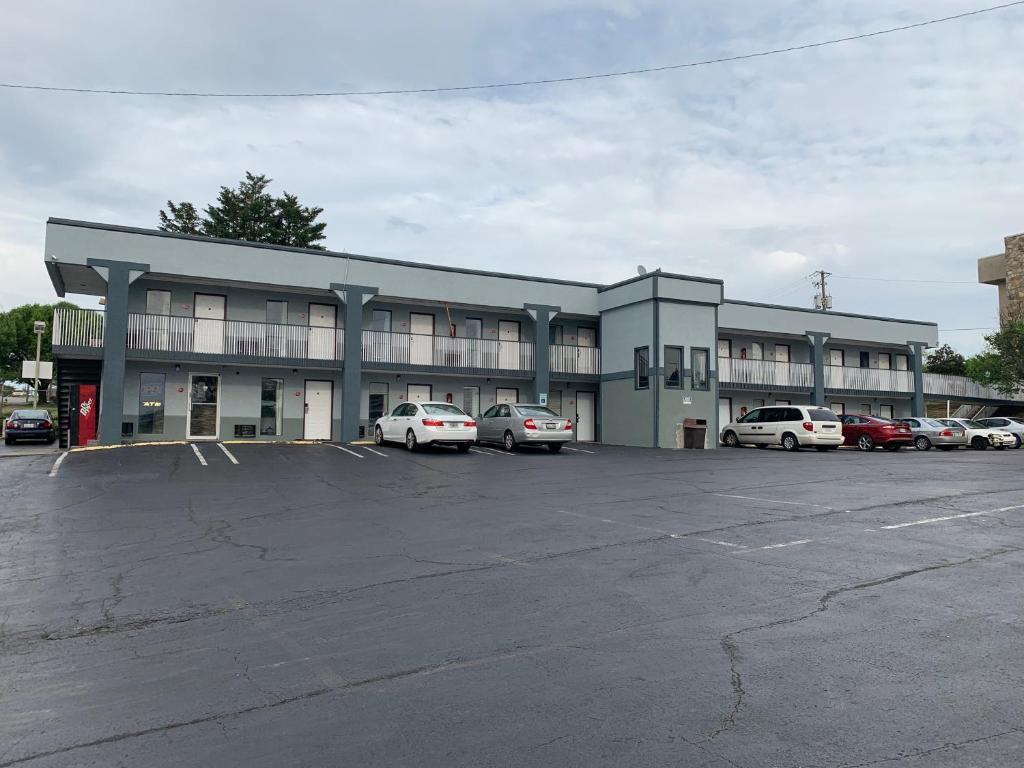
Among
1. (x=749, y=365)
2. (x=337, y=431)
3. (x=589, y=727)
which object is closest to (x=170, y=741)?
(x=589, y=727)

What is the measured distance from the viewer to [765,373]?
34219 mm

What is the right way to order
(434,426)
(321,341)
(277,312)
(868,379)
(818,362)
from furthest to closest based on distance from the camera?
(868,379)
(818,362)
(277,312)
(321,341)
(434,426)

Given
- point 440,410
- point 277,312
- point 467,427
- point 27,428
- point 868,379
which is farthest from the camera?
point 868,379

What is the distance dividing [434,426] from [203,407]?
928 centimetres

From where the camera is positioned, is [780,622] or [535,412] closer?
[780,622]

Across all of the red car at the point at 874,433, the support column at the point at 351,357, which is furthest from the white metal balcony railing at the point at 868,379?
the support column at the point at 351,357

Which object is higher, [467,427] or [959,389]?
[959,389]

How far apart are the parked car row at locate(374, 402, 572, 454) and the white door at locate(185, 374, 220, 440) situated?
5921 millimetres

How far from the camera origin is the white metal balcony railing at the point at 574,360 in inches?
1180

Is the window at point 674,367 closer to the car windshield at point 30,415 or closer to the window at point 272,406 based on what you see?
the window at point 272,406

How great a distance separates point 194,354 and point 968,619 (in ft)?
74.5

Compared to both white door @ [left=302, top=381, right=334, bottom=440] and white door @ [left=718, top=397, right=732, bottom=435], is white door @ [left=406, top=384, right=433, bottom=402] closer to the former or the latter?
white door @ [left=302, top=381, right=334, bottom=440]

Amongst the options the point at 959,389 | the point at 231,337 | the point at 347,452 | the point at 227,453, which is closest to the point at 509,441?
the point at 347,452

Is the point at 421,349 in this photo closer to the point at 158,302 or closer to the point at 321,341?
the point at 321,341
